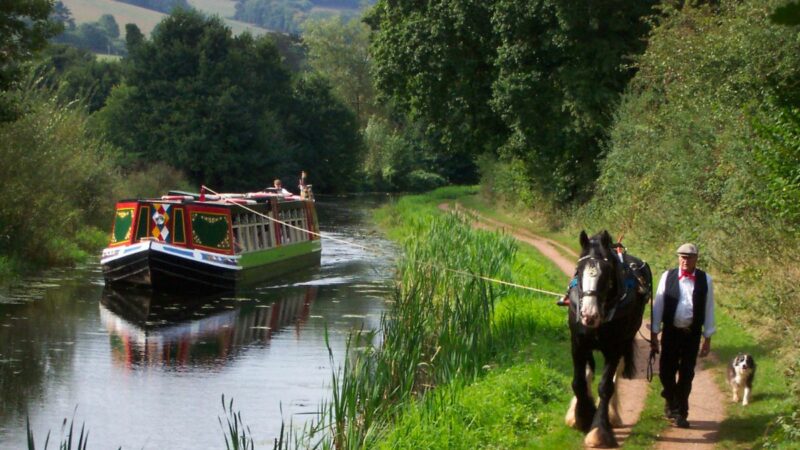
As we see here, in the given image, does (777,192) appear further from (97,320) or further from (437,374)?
(97,320)

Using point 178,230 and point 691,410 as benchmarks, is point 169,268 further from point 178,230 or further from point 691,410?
point 691,410

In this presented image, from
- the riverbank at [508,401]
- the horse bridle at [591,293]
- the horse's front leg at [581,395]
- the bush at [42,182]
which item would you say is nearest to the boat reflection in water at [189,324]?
the bush at [42,182]

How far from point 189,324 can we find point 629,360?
12.5 m

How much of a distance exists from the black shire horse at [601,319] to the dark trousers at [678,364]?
1.13ft

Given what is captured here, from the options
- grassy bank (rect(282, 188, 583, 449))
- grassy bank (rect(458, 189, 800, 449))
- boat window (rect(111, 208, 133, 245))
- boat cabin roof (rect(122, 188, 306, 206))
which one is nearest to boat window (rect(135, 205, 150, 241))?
boat window (rect(111, 208, 133, 245))

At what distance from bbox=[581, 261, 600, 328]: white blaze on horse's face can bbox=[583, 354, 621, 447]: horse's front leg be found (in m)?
0.65

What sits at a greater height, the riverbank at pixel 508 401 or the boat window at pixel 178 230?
the boat window at pixel 178 230

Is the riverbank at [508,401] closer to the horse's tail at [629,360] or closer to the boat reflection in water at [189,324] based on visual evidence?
the horse's tail at [629,360]

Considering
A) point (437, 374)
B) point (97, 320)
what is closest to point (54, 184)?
point (97, 320)

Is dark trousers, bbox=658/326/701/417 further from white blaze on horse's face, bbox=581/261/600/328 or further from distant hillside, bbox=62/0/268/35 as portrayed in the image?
distant hillside, bbox=62/0/268/35

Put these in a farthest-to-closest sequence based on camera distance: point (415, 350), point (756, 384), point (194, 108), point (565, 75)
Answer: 1. point (194, 108)
2. point (565, 75)
3. point (415, 350)
4. point (756, 384)

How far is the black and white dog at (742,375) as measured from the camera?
397 inches

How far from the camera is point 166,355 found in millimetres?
17234

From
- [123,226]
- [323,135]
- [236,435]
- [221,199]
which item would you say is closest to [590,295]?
[236,435]
